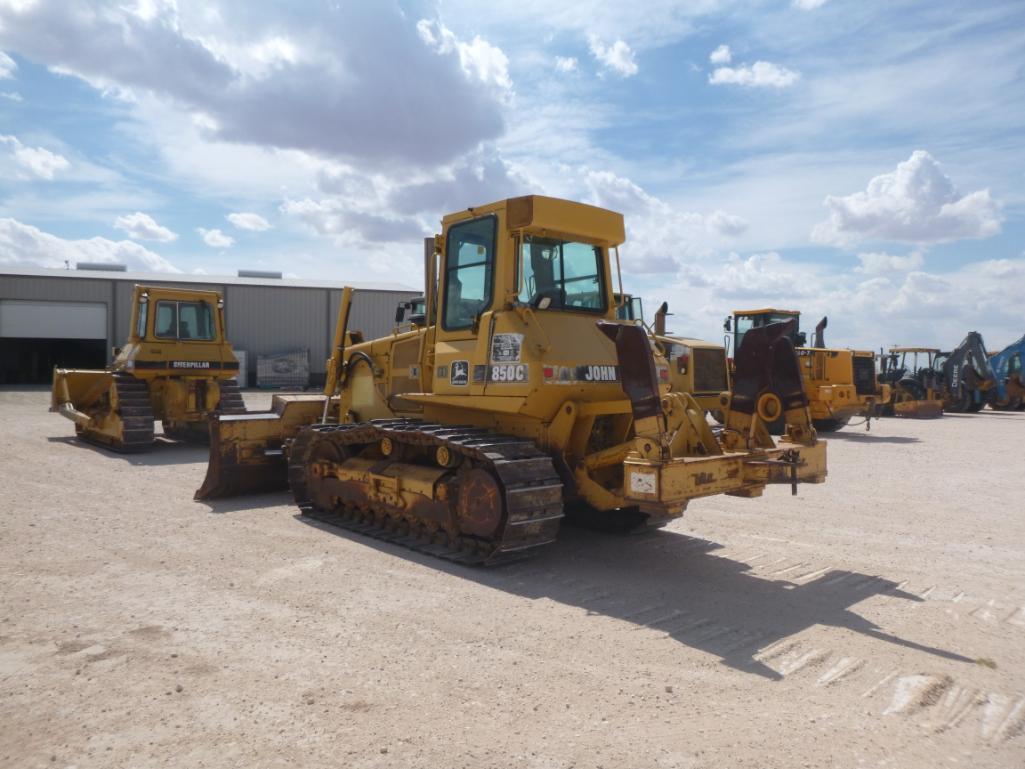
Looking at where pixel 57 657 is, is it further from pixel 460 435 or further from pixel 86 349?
pixel 86 349

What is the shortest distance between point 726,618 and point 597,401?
7.47ft

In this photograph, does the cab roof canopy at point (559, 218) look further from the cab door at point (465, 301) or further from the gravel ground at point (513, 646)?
the gravel ground at point (513, 646)

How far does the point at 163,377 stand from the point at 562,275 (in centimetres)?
1114

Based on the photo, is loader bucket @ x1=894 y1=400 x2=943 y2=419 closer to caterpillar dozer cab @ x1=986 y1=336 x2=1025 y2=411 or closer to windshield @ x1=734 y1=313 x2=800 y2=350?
caterpillar dozer cab @ x1=986 y1=336 x2=1025 y2=411

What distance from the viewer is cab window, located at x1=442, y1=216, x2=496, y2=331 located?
735cm

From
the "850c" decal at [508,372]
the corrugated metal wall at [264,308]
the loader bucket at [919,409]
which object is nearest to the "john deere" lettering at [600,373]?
the "850c" decal at [508,372]

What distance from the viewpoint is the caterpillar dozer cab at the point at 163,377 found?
15109 mm

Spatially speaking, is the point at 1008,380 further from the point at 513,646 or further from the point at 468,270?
the point at 513,646

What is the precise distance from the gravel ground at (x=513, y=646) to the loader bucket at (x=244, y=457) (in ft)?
2.95

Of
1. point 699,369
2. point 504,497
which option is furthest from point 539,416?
point 699,369

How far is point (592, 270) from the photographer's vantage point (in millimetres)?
7770

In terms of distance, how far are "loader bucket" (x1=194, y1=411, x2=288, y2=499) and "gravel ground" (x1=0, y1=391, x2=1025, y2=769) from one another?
2.95 feet

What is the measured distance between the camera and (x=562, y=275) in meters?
7.53

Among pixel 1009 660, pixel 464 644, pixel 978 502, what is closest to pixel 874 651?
pixel 1009 660
